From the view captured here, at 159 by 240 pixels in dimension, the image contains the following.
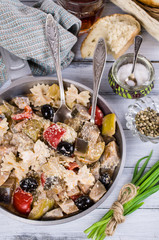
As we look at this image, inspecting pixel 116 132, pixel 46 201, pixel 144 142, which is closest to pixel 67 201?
pixel 46 201

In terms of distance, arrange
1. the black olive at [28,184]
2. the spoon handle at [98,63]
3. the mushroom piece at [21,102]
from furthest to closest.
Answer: the mushroom piece at [21,102] → the spoon handle at [98,63] → the black olive at [28,184]

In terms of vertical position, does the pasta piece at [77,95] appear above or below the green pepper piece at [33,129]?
above

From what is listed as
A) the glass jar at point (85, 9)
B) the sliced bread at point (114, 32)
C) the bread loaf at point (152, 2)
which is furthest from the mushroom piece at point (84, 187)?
the bread loaf at point (152, 2)

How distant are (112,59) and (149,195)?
0.96m

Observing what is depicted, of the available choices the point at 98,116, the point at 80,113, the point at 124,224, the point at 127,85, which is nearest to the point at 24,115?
the point at 80,113

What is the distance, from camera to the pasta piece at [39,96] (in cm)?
186

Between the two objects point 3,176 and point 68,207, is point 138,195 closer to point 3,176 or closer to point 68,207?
point 68,207

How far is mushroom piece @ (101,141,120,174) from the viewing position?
170 cm

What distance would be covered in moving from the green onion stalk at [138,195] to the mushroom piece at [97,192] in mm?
177

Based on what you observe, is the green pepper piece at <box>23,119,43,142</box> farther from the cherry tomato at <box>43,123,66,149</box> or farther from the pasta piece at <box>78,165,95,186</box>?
the pasta piece at <box>78,165,95,186</box>

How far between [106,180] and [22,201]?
0.48m

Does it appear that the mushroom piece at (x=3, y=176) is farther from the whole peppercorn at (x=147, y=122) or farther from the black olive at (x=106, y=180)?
the whole peppercorn at (x=147, y=122)

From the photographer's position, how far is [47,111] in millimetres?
1779

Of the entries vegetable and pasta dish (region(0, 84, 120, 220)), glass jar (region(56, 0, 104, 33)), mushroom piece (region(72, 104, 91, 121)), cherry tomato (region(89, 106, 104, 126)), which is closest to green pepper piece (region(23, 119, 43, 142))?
vegetable and pasta dish (region(0, 84, 120, 220))
